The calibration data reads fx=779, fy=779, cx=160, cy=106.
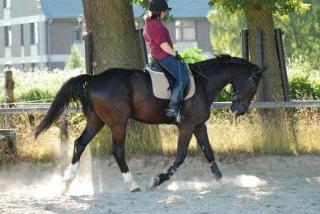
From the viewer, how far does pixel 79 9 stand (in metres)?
54.9

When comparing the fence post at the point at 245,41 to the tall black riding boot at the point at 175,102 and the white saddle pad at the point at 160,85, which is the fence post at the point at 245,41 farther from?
the tall black riding boot at the point at 175,102

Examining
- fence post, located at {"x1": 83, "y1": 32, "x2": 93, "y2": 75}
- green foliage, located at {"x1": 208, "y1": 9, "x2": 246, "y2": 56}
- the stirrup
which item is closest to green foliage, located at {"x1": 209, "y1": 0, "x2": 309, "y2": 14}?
fence post, located at {"x1": 83, "y1": 32, "x2": 93, "y2": 75}

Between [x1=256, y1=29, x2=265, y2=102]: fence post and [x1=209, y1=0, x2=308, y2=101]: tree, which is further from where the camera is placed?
[x1=209, y1=0, x2=308, y2=101]: tree

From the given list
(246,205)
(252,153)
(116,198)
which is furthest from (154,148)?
(246,205)

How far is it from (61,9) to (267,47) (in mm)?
40361

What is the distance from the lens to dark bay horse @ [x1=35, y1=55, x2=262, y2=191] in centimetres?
1134

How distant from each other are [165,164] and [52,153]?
7.06 feet

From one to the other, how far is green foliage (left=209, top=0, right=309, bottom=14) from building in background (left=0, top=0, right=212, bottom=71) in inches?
1417

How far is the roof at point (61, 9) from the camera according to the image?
175ft

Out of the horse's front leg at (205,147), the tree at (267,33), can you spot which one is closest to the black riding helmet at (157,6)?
the horse's front leg at (205,147)

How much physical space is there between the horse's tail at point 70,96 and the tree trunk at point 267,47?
4765mm

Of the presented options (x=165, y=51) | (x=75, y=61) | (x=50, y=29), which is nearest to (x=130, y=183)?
(x=165, y=51)

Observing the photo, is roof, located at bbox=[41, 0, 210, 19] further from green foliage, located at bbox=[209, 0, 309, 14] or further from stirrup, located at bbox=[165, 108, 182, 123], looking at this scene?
stirrup, located at bbox=[165, 108, 182, 123]

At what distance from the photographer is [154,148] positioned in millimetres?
14117
